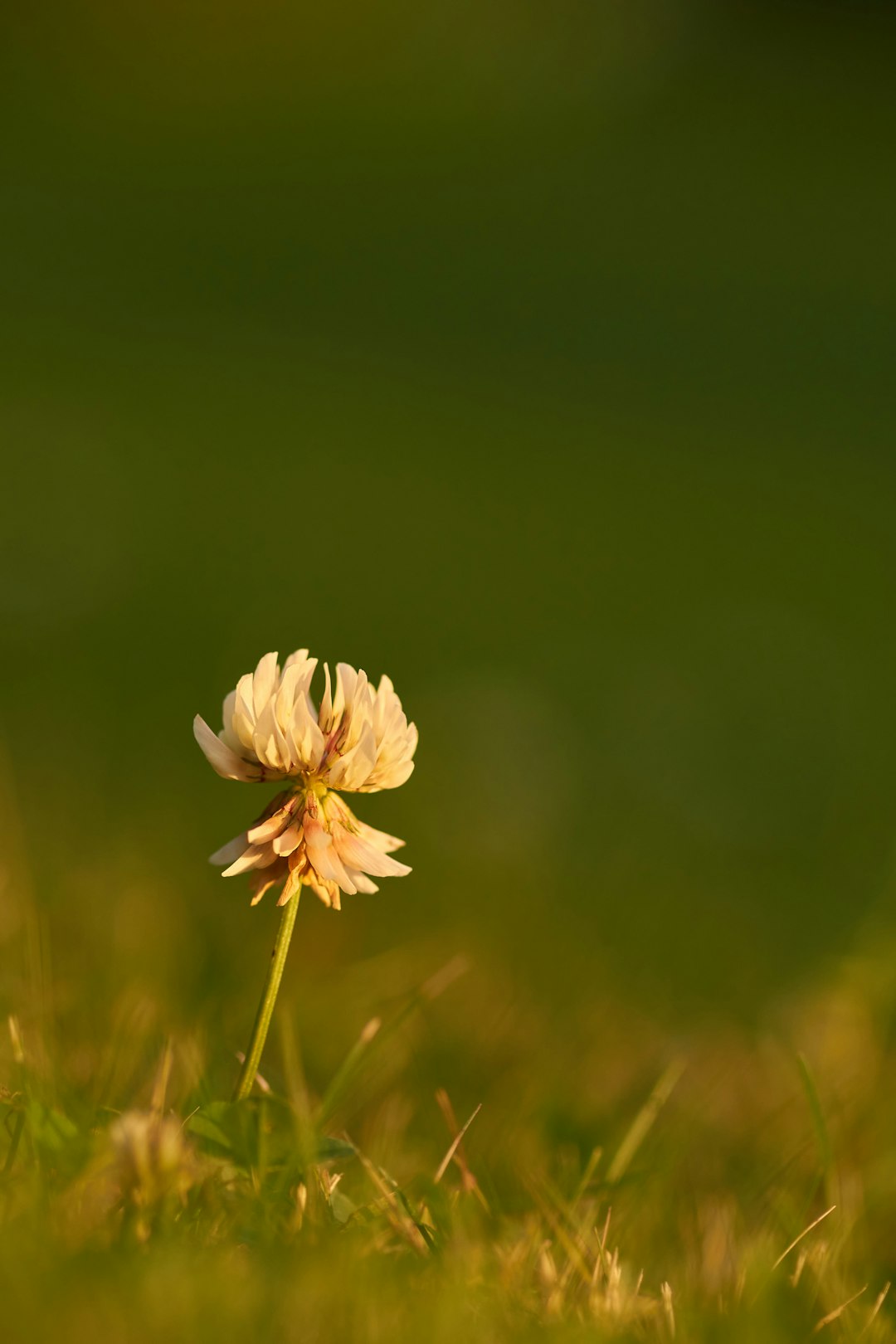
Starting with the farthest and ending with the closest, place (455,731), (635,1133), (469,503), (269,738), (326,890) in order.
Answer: (469,503) < (455,731) < (635,1133) < (326,890) < (269,738)

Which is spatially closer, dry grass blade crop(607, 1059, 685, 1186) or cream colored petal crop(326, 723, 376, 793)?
cream colored petal crop(326, 723, 376, 793)

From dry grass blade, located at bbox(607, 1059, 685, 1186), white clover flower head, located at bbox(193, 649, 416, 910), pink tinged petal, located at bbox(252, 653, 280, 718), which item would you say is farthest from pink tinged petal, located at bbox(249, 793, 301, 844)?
dry grass blade, located at bbox(607, 1059, 685, 1186)

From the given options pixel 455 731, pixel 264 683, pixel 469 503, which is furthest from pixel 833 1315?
pixel 469 503

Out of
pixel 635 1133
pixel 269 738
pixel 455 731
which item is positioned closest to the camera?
pixel 269 738

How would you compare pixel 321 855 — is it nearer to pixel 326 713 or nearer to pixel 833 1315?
pixel 326 713

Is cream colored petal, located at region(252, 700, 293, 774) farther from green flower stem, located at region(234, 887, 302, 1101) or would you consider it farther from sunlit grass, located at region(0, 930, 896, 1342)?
sunlit grass, located at region(0, 930, 896, 1342)

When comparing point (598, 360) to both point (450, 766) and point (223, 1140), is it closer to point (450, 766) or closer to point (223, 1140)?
point (450, 766)

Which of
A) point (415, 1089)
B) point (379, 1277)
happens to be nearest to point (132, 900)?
point (415, 1089)
